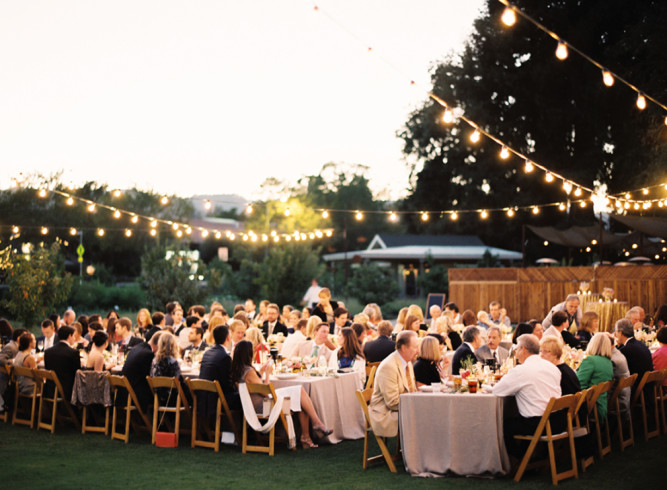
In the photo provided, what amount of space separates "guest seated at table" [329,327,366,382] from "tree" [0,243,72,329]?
43.2ft

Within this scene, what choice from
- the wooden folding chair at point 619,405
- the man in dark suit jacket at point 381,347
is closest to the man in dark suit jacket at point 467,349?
the man in dark suit jacket at point 381,347

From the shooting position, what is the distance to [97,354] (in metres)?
8.86

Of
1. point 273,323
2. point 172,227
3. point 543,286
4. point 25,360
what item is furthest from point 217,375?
point 172,227

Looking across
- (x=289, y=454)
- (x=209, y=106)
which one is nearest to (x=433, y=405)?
(x=289, y=454)

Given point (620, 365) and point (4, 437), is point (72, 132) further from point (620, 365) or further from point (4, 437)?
point (620, 365)

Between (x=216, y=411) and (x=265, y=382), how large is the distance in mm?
587

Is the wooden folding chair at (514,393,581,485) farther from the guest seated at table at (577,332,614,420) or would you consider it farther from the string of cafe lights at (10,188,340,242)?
the string of cafe lights at (10,188,340,242)

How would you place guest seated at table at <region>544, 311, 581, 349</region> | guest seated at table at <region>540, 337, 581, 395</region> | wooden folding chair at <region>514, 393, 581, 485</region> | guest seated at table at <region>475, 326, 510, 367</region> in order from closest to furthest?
wooden folding chair at <region>514, 393, 581, 485</region>
guest seated at table at <region>540, 337, 581, 395</region>
guest seated at table at <region>475, 326, 510, 367</region>
guest seated at table at <region>544, 311, 581, 349</region>

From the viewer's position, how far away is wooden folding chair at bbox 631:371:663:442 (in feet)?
25.9

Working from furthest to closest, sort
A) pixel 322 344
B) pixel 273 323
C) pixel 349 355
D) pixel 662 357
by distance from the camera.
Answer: pixel 273 323
pixel 322 344
pixel 349 355
pixel 662 357

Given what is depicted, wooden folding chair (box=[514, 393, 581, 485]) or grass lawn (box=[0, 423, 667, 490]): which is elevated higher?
wooden folding chair (box=[514, 393, 581, 485])

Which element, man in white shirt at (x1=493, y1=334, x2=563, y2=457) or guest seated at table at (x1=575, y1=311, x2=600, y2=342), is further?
guest seated at table at (x1=575, y1=311, x2=600, y2=342)

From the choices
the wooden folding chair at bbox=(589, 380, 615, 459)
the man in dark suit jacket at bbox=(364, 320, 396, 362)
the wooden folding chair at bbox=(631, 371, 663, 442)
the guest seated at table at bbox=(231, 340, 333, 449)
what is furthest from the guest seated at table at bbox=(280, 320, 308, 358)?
the wooden folding chair at bbox=(631, 371, 663, 442)

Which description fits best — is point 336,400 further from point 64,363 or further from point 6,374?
→ point 6,374
